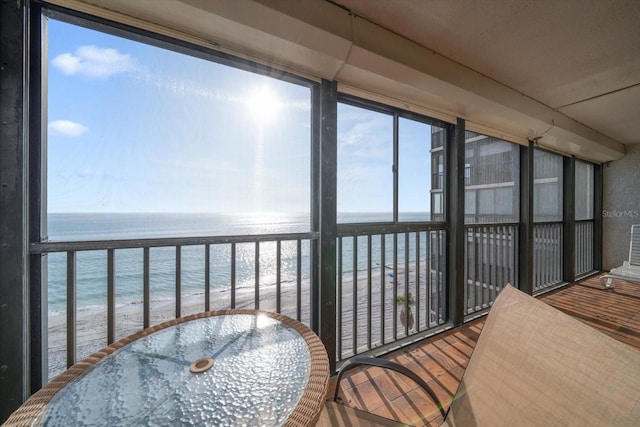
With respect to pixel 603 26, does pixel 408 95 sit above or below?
below

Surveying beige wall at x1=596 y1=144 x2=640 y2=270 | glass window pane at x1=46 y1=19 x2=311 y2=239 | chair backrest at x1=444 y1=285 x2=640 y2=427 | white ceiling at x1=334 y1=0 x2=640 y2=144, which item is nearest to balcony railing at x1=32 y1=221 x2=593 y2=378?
glass window pane at x1=46 y1=19 x2=311 y2=239

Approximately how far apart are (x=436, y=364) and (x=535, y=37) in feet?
7.84

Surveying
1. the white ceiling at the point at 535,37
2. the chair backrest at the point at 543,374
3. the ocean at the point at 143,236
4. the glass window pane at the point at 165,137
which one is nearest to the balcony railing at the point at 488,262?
the white ceiling at the point at 535,37

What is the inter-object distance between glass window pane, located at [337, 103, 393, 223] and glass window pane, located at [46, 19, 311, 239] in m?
0.34

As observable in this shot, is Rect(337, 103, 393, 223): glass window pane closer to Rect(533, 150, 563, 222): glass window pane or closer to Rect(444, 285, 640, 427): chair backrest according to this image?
Rect(444, 285, 640, 427): chair backrest

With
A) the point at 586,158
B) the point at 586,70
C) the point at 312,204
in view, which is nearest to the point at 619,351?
the point at 312,204

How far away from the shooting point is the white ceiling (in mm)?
1396

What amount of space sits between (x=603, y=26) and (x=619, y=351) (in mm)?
2020

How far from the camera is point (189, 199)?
1506 mm

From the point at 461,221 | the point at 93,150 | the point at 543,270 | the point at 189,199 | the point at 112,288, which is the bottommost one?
the point at 543,270

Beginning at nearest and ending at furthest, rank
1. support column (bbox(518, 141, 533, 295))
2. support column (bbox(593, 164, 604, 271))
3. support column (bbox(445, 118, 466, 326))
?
support column (bbox(445, 118, 466, 326)) → support column (bbox(518, 141, 533, 295)) → support column (bbox(593, 164, 604, 271))

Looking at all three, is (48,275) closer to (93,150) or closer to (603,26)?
(93,150)

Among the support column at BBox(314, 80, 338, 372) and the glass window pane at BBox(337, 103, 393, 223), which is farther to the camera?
the glass window pane at BBox(337, 103, 393, 223)

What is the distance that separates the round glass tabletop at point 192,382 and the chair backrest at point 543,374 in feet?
2.13
